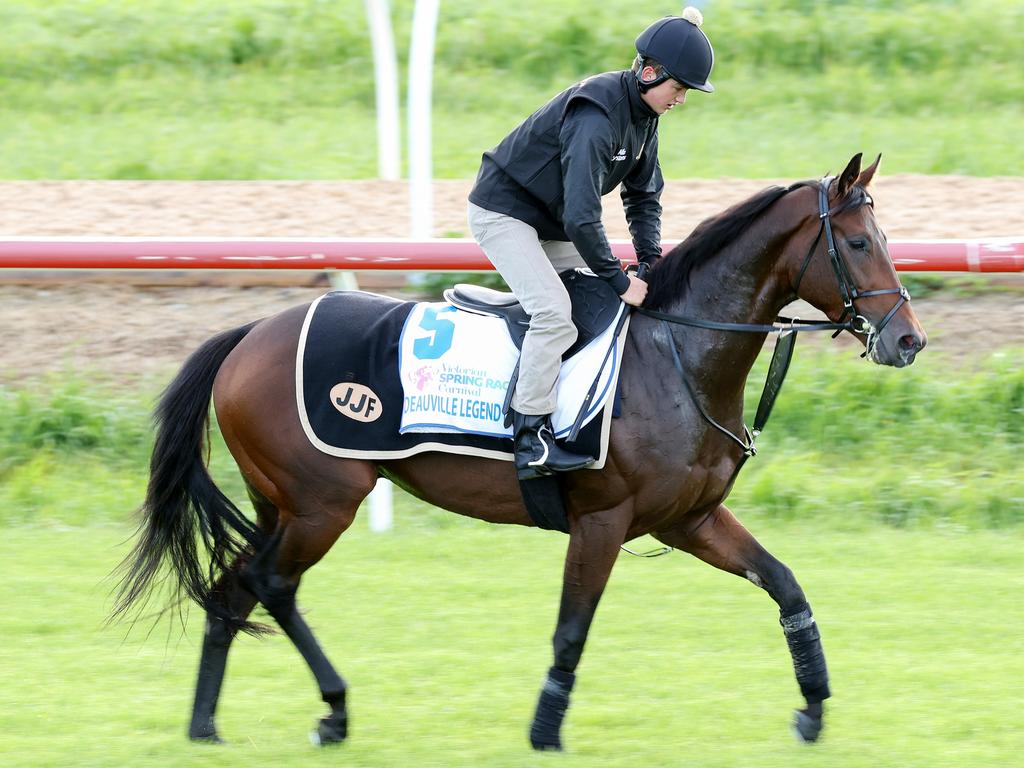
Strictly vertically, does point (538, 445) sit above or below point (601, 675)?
above

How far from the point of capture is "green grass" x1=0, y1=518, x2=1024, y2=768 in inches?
184

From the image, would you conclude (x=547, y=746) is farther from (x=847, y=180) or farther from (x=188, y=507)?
(x=847, y=180)

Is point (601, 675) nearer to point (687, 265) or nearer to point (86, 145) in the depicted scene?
point (687, 265)

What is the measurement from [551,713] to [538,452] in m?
0.86

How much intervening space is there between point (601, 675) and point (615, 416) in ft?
4.11

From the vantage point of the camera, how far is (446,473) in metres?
4.89

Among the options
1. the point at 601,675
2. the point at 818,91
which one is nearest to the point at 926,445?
the point at 601,675

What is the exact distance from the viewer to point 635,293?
4.71 m

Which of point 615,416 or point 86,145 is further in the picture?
point 86,145

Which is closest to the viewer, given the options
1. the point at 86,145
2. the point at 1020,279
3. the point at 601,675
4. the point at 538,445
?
the point at 538,445

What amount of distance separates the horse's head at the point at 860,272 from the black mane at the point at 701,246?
0.19 metres

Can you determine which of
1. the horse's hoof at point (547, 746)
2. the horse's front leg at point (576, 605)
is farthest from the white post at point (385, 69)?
the horse's hoof at point (547, 746)

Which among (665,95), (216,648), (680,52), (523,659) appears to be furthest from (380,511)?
(680,52)

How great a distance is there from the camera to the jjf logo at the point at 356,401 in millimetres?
4863
